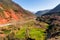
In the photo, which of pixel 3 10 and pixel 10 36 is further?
pixel 3 10

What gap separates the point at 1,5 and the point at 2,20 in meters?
14.4

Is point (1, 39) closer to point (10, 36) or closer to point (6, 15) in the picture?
point (10, 36)

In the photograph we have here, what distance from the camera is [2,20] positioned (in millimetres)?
70188

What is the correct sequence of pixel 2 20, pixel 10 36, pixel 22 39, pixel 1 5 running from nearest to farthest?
pixel 22 39, pixel 10 36, pixel 2 20, pixel 1 5

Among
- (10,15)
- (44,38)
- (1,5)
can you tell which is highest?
(1,5)

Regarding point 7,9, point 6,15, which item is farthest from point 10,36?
point 7,9

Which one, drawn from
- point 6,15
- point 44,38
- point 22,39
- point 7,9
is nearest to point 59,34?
point 44,38

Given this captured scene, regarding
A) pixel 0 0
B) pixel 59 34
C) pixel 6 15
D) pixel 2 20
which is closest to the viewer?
pixel 59 34

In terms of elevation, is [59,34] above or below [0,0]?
below

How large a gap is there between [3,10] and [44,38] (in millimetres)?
46969

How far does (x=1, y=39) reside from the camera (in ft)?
115

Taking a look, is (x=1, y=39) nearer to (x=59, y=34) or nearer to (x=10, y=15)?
(x=59, y=34)

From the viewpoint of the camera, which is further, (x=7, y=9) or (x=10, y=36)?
(x=7, y=9)

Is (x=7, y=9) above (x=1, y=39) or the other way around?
above
